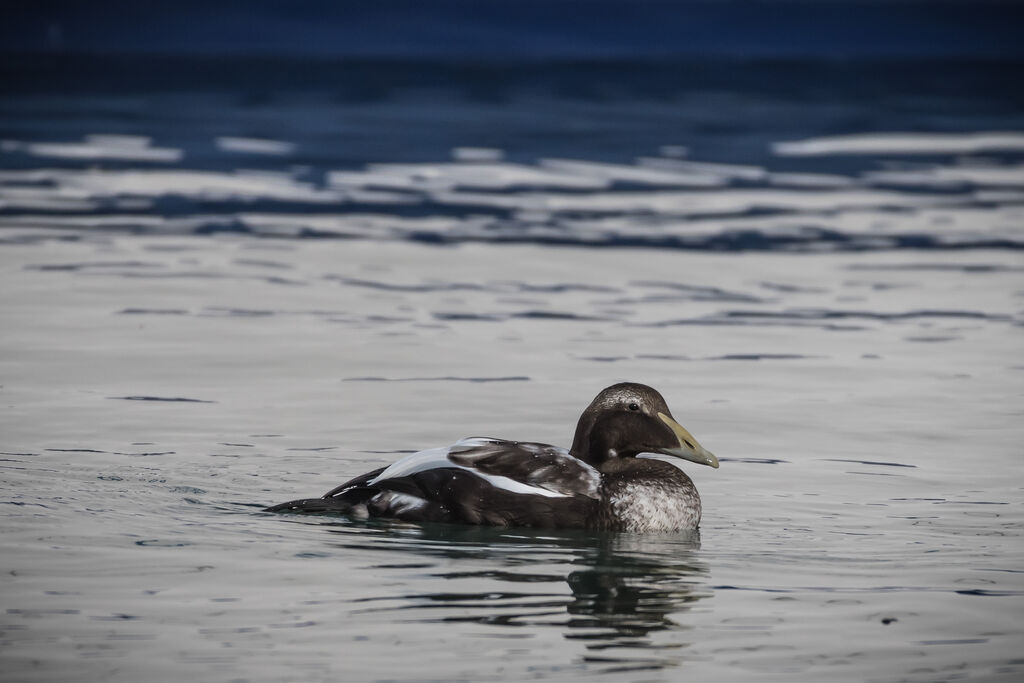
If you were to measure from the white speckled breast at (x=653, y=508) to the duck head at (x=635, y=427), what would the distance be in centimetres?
31

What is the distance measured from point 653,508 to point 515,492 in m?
0.70

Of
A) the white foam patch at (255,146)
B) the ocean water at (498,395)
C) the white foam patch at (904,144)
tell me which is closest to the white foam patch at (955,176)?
the ocean water at (498,395)

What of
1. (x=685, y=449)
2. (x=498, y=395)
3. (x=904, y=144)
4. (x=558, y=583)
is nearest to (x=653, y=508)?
(x=685, y=449)

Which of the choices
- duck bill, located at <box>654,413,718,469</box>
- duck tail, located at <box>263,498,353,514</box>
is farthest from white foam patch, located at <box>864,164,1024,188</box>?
duck tail, located at <box>263,498,353,514</box>

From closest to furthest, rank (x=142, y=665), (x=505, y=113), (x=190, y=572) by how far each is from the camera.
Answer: (x=142, y=665) < (x=190, y=572) < (x=505, y=113)

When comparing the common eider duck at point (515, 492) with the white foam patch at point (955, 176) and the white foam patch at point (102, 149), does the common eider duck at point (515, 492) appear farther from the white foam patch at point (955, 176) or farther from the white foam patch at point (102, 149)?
the white foam patch at point (102, 149)

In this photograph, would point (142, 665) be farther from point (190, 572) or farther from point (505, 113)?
point (505, 113)

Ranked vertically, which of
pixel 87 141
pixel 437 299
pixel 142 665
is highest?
pixel 87 141

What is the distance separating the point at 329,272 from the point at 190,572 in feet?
35.3

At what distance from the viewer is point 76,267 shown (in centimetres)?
1838

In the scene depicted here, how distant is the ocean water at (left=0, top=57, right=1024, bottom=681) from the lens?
23.9 ft

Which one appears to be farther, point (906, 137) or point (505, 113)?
point (505, 113)

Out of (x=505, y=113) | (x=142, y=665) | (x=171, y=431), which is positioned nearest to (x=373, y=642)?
(x=142, y=665)

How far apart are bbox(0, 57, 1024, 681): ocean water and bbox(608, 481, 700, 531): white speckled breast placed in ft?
0.40
